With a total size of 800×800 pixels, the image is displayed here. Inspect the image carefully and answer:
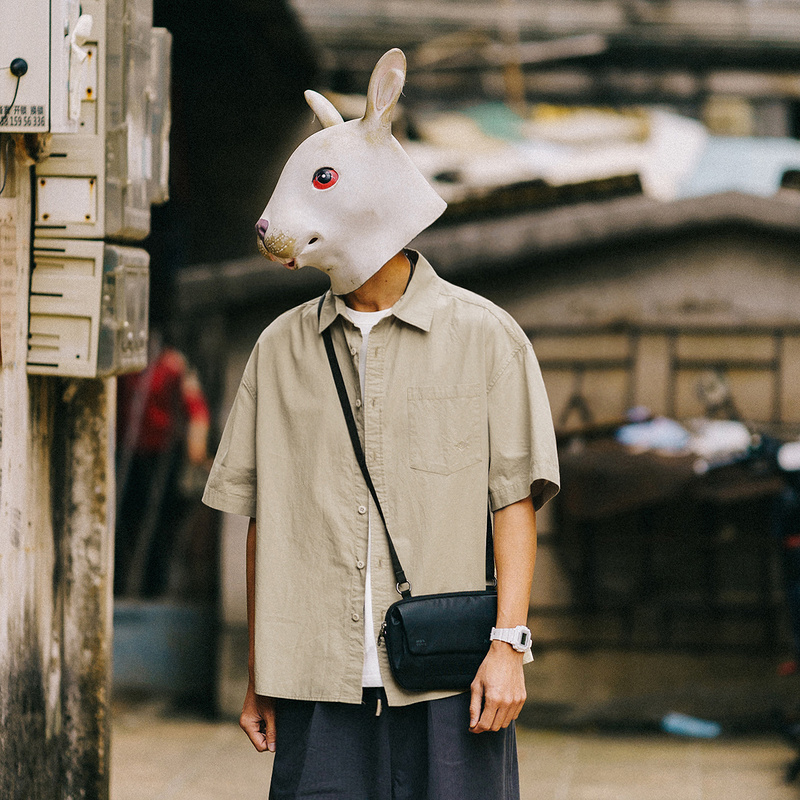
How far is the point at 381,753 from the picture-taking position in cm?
267

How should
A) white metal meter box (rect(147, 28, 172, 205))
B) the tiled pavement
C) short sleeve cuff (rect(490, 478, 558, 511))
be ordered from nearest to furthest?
short sleeve cuff (rect(490, 478, 558, 511)) → white metal meter box (rect(147, 28, 172, 205)) → the tiled pavement

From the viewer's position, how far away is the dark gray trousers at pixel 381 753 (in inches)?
104

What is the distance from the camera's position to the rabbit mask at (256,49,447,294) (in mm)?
2709

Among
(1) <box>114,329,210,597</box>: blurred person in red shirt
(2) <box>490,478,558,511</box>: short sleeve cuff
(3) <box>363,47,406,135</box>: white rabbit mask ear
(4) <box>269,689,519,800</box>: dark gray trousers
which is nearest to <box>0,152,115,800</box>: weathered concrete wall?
(4) <box>269,689,519,800</box>: dark gray trousers

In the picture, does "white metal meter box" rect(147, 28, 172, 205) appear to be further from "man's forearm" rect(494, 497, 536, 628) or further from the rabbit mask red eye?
"man's forearm" rect(494, 497, 536, 628)

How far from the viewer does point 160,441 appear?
8.09 meters

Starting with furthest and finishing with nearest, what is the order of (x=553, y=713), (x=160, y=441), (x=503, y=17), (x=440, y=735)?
(x=503, y=17) → (x=160, y=441) → (x=553, y=713) → (x=440, y=735)

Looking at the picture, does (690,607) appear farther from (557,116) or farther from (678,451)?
(557,116)

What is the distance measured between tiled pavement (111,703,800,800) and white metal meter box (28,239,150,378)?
8.14ft

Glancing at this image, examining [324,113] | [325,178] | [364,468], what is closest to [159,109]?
[324,113]

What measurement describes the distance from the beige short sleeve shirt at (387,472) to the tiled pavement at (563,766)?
2844 mm

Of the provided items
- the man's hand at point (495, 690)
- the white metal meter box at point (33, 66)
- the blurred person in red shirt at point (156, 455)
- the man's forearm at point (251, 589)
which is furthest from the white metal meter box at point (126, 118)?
the blurred person in red shirt at point (156, 455)

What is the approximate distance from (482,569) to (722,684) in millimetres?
3739

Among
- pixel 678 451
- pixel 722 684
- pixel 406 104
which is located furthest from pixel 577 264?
pixel 406 104
